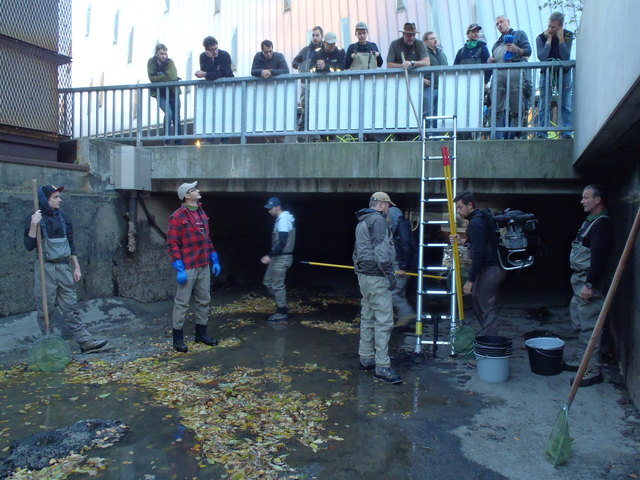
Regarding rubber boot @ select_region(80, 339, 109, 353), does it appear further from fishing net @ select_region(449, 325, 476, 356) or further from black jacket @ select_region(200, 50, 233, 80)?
black jacket @ select_region(200, 50, 233, 80)

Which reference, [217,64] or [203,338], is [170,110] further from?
[203,338]

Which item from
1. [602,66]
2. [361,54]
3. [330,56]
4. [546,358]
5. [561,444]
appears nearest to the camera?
[561,444]

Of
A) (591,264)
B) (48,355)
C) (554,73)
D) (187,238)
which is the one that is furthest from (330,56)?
(48,355)

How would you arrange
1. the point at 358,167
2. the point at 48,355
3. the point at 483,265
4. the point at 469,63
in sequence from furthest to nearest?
the point at 469,63 → the point at 358,167 → the point at 483,265 → the point at 48,355

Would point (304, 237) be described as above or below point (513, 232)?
below

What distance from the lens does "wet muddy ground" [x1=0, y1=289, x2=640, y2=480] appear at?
3.78 meters

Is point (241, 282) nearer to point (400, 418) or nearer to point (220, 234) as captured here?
point (220, 234)

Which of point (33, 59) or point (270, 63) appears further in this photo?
point (270, 63)

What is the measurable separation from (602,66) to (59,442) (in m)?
5.38

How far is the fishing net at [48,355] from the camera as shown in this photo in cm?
576

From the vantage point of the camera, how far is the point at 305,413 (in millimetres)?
4699

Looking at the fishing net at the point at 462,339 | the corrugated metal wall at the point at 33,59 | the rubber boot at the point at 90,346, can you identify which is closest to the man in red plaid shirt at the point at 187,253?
the rubber boot at the point at 90,346

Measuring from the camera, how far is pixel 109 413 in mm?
4668

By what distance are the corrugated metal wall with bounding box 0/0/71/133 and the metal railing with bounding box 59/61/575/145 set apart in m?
0.73
